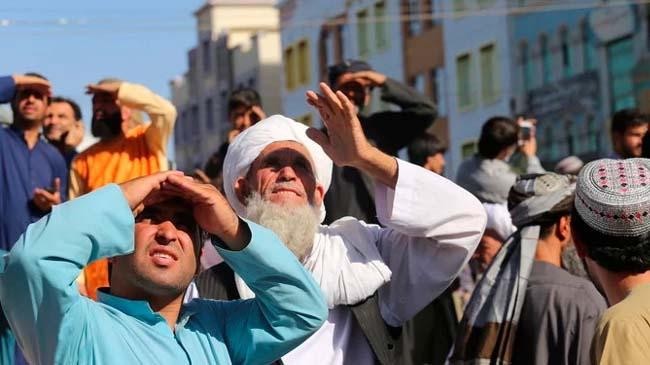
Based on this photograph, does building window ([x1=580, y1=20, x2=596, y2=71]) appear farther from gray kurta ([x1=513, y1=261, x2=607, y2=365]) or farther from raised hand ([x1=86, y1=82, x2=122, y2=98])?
gray kurta ([x1=513, y1=261, x2=607, y2=365])

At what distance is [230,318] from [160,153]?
4219mm

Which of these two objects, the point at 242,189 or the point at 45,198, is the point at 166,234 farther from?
the point at 45,198

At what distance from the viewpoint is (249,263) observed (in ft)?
14.8

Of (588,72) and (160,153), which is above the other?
(160,153)

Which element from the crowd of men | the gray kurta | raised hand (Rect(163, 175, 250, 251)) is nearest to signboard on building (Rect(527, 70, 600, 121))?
the crowd of men

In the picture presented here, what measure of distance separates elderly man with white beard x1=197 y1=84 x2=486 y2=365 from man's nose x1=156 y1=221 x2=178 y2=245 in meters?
0.92

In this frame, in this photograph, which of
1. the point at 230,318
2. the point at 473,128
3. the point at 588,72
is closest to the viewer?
the point at 230,318

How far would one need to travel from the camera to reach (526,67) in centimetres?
4122

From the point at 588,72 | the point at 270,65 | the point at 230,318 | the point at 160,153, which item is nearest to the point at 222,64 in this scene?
the point at 270,65

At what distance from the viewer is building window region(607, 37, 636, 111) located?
36.3 metres

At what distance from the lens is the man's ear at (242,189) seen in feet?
18.8

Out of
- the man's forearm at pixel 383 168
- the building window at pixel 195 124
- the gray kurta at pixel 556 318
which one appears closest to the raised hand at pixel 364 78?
the gray kurta at pixel 556 318

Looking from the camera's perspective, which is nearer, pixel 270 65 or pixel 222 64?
pixel 270 65

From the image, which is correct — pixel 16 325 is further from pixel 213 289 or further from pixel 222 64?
pixel 222 64
